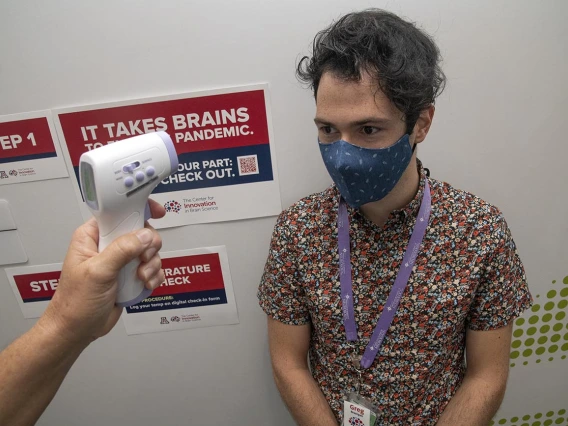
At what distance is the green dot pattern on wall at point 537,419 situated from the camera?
6.06 feet

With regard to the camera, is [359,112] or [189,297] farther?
[189,297]

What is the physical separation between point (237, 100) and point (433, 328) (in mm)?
926

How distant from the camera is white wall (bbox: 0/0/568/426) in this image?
3.94 ft

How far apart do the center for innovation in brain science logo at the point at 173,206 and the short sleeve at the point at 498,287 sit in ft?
3.29

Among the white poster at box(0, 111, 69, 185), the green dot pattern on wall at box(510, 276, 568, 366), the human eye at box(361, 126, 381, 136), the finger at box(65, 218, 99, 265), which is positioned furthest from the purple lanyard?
the white poster at box(0, 111, 69, 185)

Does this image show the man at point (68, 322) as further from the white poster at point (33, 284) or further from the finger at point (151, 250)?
the white poster at point (33, 284)

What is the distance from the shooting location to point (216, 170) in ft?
4.48

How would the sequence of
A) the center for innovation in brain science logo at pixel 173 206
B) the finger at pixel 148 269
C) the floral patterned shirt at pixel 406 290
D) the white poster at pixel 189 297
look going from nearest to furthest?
the finger at pixel 148 269, the floral patterned shirt at pixel 406 290, the center for innovation in brain science logo at pixel 173 206, the white poster at pixel 189 297

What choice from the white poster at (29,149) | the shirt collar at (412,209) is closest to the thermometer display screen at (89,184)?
the white poster at (29,149)

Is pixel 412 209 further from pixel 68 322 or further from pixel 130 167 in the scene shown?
pixel 68 322

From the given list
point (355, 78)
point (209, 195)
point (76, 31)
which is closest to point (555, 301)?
point (355, 78)

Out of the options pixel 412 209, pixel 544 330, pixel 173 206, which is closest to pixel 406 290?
pixel 412 209

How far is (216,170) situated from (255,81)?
12.9 inches

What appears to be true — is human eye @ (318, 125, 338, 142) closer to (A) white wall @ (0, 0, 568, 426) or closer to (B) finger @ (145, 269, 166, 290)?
(A) white wall @ (0, 0, 568, 426)
